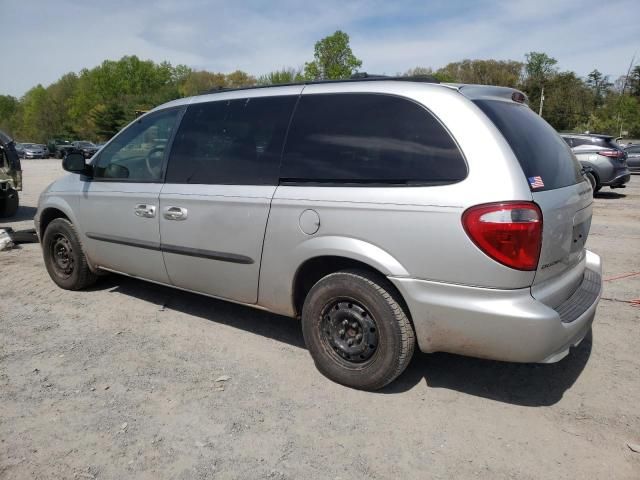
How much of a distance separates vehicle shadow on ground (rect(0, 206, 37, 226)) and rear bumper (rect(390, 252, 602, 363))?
9080mm

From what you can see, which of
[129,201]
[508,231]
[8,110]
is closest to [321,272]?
[508,231]

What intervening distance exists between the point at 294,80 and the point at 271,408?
47.5 meters

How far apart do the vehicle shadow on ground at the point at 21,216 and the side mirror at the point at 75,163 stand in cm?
585

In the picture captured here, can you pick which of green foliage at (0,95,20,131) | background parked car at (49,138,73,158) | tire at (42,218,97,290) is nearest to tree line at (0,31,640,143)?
background parked car at (49,138,73,158)

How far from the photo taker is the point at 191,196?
3869 mm

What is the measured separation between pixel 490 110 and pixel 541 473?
75.8 inches

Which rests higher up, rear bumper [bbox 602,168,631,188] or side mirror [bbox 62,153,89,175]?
side mirror [bbox 62,153,89,175]

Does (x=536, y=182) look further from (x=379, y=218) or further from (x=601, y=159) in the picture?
(x=601, y=159)

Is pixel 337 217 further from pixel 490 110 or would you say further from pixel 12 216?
pixel 12 216

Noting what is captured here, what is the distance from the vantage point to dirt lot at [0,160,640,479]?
8.43 ft

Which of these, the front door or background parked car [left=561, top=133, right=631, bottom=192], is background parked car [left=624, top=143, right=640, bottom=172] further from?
the front door

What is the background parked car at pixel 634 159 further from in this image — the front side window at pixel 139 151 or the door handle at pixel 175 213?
the door handle at pixel 175 213

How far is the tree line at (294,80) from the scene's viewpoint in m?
49.8

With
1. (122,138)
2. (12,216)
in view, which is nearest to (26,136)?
(12,216)
